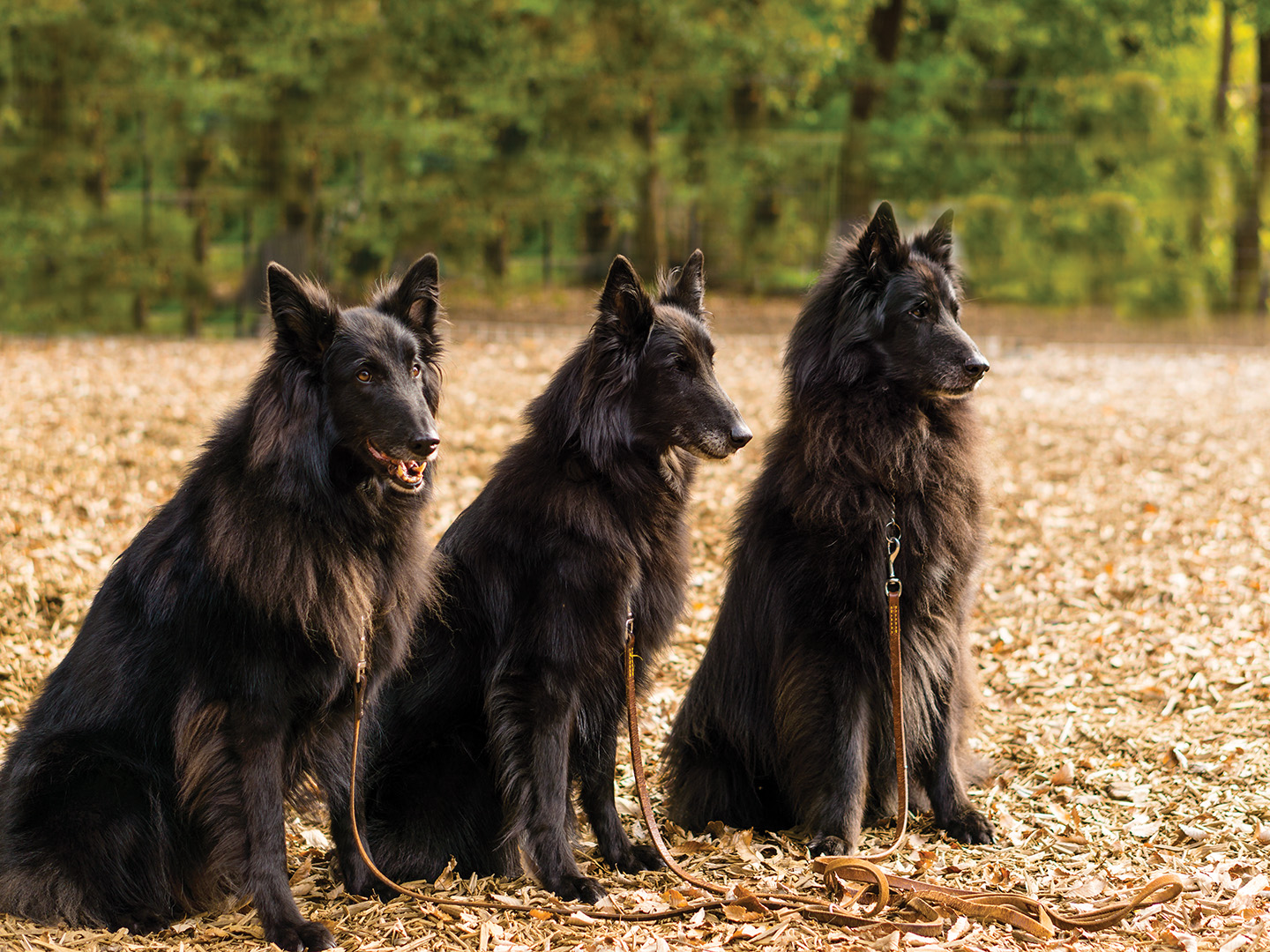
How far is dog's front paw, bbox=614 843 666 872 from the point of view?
3.86 metres

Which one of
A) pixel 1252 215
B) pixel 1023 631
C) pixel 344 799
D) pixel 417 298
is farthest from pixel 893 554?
pixel 1252 215

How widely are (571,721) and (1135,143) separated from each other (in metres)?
16.0

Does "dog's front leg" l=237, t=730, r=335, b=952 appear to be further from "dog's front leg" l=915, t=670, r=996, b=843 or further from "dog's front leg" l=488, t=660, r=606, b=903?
"dog's front leg" l=915, t=670, r=996, b=843

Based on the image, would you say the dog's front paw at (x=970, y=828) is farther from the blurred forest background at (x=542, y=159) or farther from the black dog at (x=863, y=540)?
the blurred forest background at (x=542, y=159)

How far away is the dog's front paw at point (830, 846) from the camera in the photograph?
3861mm

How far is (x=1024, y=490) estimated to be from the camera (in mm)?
8648

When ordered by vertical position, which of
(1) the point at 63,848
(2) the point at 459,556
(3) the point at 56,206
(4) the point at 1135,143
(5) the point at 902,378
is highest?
(4) the point at 1135,143

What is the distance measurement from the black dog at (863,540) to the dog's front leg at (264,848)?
1.68 m

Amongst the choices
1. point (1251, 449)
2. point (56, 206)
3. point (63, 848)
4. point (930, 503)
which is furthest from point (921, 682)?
point (56, 206)

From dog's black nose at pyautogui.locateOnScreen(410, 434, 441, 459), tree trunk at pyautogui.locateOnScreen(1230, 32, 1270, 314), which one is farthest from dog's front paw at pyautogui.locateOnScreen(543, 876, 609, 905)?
tree trunk at pyautogui.locateOnScreen(1230, 32, 1270, 314)

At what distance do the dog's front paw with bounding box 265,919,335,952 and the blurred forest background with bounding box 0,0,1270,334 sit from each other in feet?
42.9

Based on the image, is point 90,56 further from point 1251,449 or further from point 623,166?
point 1251,449

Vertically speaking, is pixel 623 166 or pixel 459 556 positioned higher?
pixel 623 166

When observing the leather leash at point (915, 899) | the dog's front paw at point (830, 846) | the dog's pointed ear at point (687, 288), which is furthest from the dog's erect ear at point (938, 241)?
the dog's front paw at point (830, 846)
